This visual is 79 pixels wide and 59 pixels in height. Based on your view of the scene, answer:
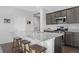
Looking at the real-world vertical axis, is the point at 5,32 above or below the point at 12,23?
below

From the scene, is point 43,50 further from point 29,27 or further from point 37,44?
point 29,27

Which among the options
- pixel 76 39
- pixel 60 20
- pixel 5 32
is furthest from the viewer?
pixel 60 20

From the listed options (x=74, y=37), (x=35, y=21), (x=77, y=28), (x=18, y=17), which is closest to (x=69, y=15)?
(x=77, y=28)

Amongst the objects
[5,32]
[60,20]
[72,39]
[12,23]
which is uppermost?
[60,20]

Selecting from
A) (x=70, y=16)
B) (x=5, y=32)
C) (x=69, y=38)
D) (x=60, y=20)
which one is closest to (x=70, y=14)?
(x=70, y=16)

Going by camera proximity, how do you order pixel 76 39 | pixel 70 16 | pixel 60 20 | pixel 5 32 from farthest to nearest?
pixel 60 20
pixel 70 16
pixel 76 39
pixel 5 32

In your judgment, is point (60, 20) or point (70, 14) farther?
point (60, 20)

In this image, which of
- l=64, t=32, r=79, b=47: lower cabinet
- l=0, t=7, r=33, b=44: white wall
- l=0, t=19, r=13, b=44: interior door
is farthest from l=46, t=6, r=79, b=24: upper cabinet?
l=0, t=19, r=13, b=44: interior door

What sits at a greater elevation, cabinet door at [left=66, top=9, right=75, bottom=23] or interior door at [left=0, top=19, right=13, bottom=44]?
Result: cabinet door at [left=66, top=9, right=75, bottom=23]

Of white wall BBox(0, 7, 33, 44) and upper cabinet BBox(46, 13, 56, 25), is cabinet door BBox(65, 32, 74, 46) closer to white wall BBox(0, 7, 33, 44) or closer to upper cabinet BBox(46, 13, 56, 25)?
upper cabinet BBox(46, 13, 56, 25)

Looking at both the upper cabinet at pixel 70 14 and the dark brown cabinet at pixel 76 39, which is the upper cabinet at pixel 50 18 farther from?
the dark brown cabinet at pixel 76 39

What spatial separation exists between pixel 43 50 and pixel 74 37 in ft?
5.57

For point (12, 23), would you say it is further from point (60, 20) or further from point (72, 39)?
point (72, 39)

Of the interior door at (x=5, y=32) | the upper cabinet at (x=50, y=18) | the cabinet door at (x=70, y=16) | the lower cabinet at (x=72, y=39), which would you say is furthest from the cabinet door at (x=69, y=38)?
the interior door at (x=5, y=32)
